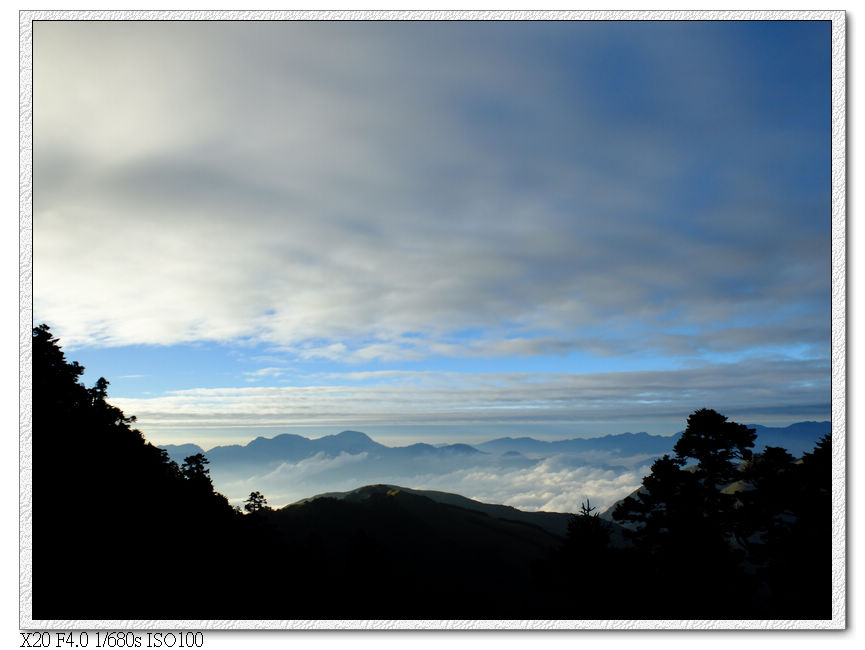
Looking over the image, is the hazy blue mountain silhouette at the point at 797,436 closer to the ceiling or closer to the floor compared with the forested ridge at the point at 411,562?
closer to the ceiling

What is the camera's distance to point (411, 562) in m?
10.4

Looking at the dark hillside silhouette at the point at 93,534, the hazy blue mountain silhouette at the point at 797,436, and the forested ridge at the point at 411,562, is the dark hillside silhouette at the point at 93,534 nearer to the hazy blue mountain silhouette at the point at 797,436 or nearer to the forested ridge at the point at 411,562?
the forested ridge at the point at 411,562

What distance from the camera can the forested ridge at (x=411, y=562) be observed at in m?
7.34

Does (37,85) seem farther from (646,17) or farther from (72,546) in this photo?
(646,17)

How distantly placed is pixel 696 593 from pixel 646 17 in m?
9.63

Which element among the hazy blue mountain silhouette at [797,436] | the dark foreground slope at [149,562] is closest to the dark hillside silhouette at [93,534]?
the dark foreground slope at [149,562]

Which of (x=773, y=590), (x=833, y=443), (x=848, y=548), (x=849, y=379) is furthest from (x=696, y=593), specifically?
(x=849, y=379)

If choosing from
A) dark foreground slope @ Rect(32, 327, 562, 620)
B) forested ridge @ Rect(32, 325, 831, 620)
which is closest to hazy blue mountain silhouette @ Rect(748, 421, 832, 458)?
forested ridge @ Rect(32, 325, 831, 620)

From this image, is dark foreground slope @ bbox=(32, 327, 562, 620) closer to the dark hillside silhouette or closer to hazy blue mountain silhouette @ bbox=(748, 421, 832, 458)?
the dark hillside silhouette

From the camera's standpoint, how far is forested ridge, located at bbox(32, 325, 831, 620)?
734 centimetres

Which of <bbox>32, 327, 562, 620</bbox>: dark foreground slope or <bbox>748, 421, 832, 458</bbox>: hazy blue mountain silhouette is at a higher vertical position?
<bbox>748, 421, 832, 458</bbox>: hazy blue mountain silhouette

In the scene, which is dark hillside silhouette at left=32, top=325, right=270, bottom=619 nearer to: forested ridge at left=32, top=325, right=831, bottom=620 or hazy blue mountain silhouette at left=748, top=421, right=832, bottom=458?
forested ridge at left=32, top=325, right=831, bottom=620

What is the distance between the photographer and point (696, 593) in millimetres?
7645

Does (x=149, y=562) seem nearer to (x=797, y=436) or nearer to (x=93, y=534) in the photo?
(x=93, y=534)
